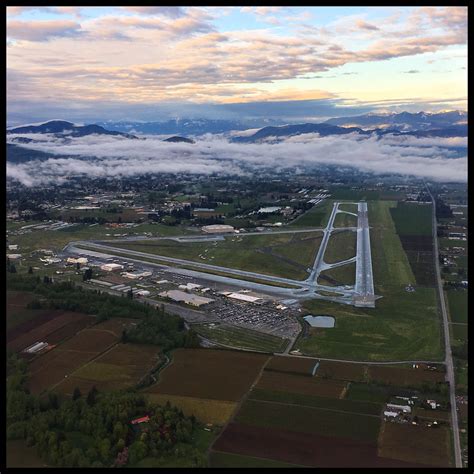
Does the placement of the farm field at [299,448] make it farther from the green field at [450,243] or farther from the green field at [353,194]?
the green field at [353,194]

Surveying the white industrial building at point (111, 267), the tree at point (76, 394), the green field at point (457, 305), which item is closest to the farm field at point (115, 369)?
the tree at point (76, 394)

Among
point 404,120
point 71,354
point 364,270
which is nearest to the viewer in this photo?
point 71,354

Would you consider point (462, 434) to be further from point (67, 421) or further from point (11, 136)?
point (11, 136)

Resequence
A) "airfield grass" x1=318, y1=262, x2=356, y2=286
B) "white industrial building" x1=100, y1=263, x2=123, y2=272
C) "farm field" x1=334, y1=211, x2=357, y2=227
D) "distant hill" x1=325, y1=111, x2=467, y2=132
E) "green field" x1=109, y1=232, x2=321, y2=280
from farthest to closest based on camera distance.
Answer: "distant hill" x1=325, y1=111, x2=467, y2=132, "farm field" x1=334, y1=211, x2=357, y2=227, "green field" x1=109, y1=232, x2=321, y2=280, "white industrial building" x1=100, y1=263, x2=123, y2=272, "airfield grass" x1=318, y1=262, x2=356, y2=286

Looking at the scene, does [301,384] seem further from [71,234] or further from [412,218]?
[412,218]

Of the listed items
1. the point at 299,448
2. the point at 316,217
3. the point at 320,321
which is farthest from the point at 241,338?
the point at 316,217

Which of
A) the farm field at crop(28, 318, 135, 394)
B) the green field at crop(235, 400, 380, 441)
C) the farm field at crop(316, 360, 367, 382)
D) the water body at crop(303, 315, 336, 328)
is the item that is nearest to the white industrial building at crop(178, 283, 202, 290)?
the farm field at crop(28, 318, 135, 394)

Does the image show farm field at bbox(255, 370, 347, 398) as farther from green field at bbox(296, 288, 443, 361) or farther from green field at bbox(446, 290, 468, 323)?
green field at bbox(446, 290, 468, 323)
